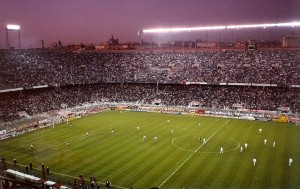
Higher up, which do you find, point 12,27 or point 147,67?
point 12,27

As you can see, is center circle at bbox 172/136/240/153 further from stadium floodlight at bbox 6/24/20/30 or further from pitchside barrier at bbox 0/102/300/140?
stadium floodlight at bbox 6/24/20/30

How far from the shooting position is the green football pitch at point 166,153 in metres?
24.9

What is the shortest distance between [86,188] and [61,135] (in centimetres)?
1766

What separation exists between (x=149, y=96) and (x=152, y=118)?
14.7m

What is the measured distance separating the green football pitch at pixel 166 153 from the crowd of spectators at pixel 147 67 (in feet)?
53.6

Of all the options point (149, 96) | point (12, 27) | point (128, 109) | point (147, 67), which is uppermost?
point (12, 27)

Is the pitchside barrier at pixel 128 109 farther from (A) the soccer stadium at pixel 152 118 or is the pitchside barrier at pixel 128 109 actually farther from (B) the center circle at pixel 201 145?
(B) the center circle at pixel 201 145

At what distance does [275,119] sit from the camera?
4775 centimetres

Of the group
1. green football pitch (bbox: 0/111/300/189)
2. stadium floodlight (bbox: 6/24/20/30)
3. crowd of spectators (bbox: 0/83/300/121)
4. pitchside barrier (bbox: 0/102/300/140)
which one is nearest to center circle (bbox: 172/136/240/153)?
green football pitch (bbox: 0/111/300/189)

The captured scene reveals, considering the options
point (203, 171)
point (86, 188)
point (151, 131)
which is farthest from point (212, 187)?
point (151, 131)

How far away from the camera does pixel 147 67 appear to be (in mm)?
72438

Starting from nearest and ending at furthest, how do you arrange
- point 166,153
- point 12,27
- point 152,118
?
point 166,153, point 152,118, point 12,27

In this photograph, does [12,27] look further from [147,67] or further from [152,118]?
[152,118]

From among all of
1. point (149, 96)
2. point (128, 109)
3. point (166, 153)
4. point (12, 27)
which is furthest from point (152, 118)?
point (12, 27)
